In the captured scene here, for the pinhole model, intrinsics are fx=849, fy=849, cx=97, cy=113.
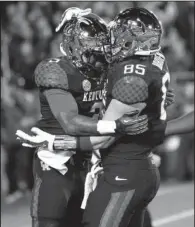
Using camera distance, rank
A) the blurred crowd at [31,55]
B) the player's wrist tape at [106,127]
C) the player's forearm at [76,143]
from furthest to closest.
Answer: the blurred crowd at [31,55]
the player's forearm at [76,143]
the player's wrist tape at [106,127]

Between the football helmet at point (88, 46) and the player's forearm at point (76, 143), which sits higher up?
the football helmet at point (88, 46)

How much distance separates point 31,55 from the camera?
9031 millimetres

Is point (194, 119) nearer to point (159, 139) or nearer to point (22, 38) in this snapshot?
point (159, 139)

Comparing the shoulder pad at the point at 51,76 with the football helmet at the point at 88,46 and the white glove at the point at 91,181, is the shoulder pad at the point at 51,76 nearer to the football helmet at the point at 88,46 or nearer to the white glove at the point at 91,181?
the football helmet at the point at 88,46

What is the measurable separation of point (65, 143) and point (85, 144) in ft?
0.35

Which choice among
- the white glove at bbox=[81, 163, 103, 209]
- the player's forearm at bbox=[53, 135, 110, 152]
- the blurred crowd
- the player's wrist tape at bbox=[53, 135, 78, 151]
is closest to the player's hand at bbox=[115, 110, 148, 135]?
the player's forearm at bbox=[53, 135, 110, 152]

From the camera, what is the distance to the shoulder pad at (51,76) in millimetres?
4238

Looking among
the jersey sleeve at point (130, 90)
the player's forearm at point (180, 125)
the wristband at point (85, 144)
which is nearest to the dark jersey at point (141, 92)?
the jersey sleeve at point (130, 90)

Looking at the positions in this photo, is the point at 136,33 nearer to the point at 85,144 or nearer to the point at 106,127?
the point at 106,127

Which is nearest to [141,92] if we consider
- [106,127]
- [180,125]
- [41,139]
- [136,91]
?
[136,91]

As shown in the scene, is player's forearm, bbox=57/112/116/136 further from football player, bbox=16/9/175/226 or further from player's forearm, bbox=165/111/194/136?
player's forearm, bbox=165/111/194/136

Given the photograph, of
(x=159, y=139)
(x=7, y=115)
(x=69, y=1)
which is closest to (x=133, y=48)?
(x=159, y=139)

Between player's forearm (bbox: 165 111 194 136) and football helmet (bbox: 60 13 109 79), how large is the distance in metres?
0.46

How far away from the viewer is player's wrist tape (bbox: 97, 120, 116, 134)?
405cm
